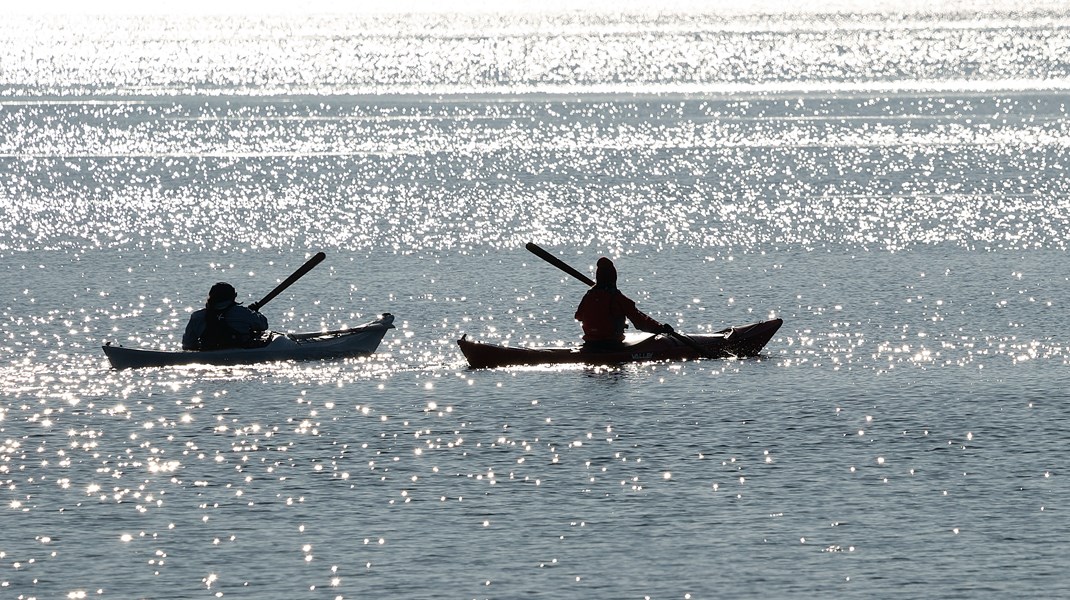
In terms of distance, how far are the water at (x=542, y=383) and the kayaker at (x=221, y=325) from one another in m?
0.50

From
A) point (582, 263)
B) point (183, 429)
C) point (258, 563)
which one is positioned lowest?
point (258, 563)

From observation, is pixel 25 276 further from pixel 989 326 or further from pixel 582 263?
pixel 989 326

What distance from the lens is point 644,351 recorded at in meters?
32.6

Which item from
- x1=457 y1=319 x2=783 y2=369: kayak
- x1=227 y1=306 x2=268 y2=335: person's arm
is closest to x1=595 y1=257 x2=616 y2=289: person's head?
x1=457 y1=319 x2=783 y2=369: kayak

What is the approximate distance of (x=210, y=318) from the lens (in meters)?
31.8

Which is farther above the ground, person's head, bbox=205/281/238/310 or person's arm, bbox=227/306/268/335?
person's head, bbox=205/281/238/310

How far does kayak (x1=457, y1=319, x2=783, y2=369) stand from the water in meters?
0.41

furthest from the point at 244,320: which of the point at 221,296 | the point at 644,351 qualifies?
the point at 644,351

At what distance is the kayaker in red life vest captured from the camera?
105ft

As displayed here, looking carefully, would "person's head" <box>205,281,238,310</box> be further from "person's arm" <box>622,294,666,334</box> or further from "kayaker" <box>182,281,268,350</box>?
"person's arm" <box>622,294,666,334</box>

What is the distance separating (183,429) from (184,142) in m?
61.1

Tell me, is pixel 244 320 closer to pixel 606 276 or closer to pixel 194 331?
pixel 194 331

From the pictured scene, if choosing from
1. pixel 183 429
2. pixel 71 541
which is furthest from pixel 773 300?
pixel 71 541

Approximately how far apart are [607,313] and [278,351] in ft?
16.8
